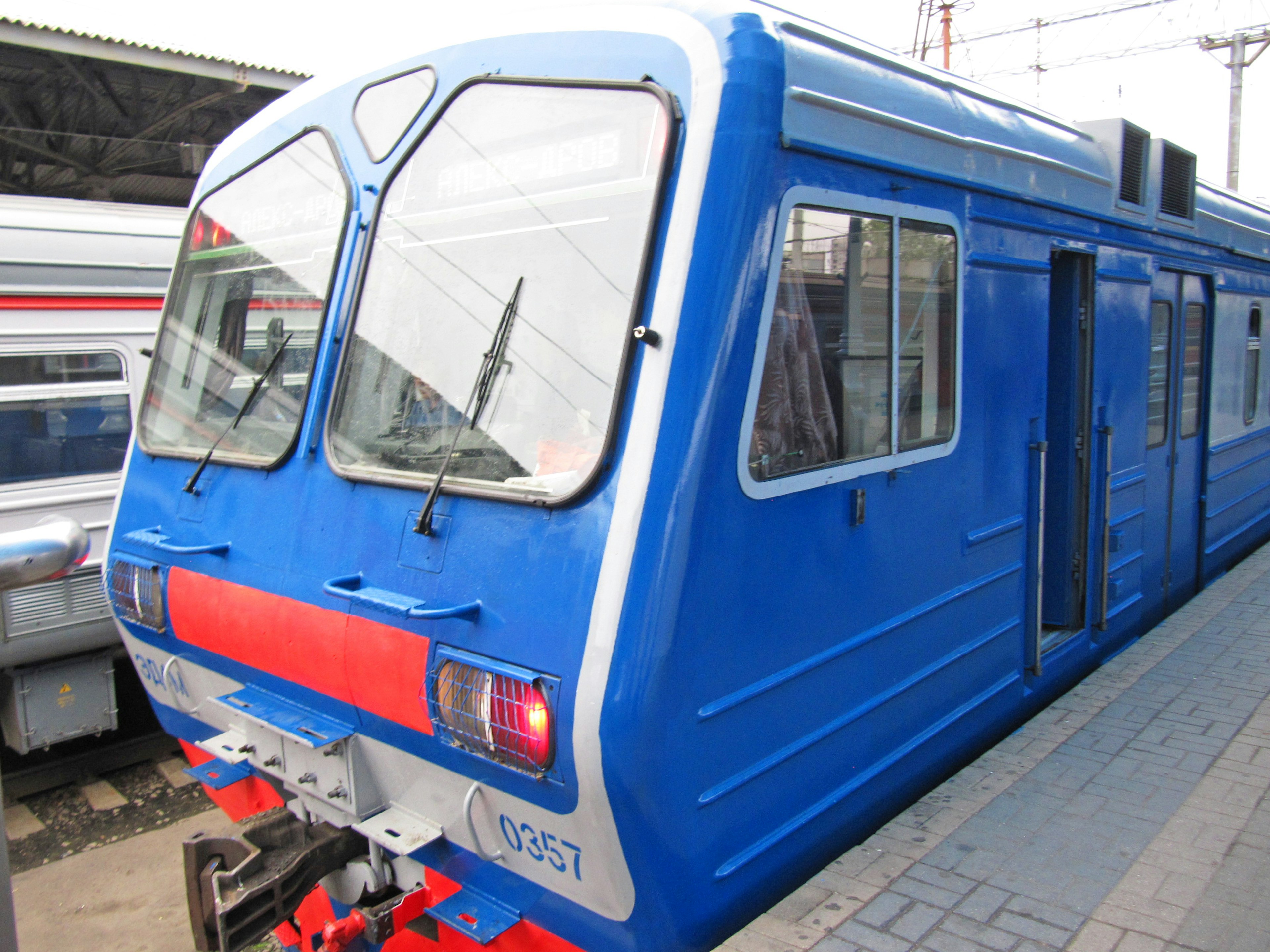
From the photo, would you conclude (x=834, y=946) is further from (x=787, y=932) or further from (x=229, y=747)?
(x=229, y=747)

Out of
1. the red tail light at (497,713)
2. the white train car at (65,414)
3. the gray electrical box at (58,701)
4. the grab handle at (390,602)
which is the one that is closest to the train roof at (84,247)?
the white train car at (65,414)

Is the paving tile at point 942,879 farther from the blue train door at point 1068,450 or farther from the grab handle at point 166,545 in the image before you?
the grab handle at point 166,545

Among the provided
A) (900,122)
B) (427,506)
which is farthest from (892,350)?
(427,506)

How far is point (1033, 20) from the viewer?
62.0 feet

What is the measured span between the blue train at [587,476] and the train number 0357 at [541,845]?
1cm

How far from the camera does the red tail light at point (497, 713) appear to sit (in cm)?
214

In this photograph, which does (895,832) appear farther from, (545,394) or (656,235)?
(656,235)

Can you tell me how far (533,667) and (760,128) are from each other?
1.31 m

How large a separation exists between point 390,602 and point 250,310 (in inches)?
57.1

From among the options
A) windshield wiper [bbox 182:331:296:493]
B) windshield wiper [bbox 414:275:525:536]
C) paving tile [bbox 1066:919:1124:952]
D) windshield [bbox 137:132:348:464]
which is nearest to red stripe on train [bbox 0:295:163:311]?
windshield [bbox 137:132:348:464]

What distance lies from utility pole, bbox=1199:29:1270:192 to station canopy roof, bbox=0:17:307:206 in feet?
49.4

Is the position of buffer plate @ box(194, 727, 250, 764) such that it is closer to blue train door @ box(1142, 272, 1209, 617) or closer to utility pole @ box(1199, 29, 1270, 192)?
blue train door @ box(1142, 272, 1209, 617)

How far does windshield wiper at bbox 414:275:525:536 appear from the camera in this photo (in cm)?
251

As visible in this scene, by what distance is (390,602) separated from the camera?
2393 mm
